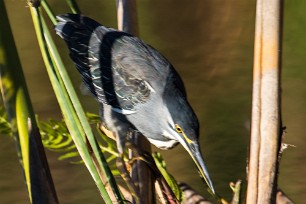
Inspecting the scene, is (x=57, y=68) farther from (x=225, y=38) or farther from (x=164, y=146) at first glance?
(x=225, y=38)

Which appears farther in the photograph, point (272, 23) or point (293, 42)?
point (293, 42)

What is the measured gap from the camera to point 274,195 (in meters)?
1.73

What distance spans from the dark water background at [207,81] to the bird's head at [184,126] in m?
0.77

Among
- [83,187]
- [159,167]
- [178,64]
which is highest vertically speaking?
[159,167]

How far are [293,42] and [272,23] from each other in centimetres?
224

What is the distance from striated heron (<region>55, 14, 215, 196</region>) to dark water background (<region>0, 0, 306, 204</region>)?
0.68 m

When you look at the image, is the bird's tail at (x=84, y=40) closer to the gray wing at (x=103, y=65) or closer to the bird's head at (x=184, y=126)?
the gray wing at (x=103, y=65)

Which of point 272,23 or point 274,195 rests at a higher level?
point 272,23

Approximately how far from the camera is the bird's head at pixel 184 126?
2148 millimetres

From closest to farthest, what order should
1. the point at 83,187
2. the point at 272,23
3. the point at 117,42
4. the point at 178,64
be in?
the point at 272,23 < the point at 117,42 < the point at 83,187 < the point at 178,64

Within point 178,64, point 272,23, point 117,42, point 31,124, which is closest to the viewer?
point 272,23

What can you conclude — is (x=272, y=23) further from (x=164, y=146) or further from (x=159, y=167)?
(x=164, y=146)

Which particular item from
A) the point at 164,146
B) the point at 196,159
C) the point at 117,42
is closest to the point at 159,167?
the point at 196,159

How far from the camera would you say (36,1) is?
162cm
